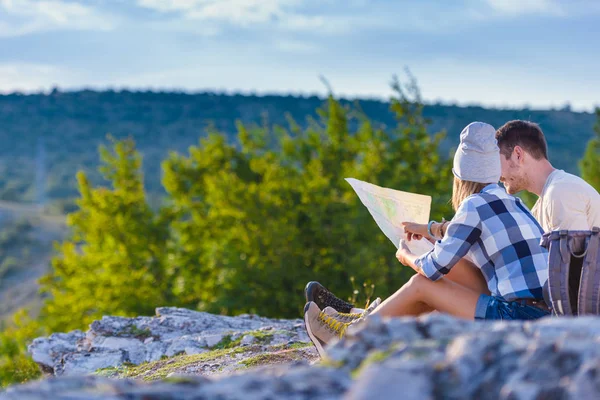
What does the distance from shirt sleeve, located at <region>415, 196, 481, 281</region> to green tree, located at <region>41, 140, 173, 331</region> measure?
1663 centimetres

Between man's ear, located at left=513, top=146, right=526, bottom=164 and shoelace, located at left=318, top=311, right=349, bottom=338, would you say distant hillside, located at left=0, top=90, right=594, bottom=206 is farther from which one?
shoelace, located at left=318, top=311, right=349, bottom=338

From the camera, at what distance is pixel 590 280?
339cm

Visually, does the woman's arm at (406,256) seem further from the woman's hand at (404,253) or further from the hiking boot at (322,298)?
the hiking boot at (322,298)

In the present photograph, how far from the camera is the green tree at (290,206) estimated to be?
18.8m

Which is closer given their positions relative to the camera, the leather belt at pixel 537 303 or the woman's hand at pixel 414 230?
the leather belt at pixel 537 303

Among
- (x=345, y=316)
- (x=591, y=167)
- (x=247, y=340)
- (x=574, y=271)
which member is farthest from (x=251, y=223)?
(x=574, y=271)

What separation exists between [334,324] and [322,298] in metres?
0.75

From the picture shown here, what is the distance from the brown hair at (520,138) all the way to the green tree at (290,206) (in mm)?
13276

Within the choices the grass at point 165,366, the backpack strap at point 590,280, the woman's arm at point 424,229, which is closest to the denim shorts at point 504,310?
the backpack strap at point 590,280

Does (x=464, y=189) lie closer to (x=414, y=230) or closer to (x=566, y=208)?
(x=414, y=230)

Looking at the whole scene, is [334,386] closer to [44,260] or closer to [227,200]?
[227,200]

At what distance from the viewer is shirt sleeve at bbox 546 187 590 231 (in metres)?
4.56

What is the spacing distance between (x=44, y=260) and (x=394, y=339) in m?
68.2

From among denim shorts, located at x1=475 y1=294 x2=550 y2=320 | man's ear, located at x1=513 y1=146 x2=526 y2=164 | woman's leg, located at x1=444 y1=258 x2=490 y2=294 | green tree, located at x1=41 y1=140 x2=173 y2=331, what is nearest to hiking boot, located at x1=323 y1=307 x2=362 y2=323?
woman's leg, located at x1=444 y1=258 x2=490 y2=294
